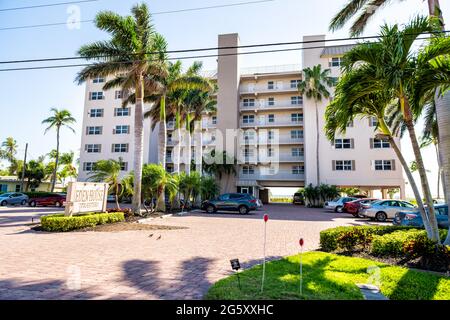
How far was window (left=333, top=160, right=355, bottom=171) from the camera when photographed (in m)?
35.4

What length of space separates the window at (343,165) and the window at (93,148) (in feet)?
116

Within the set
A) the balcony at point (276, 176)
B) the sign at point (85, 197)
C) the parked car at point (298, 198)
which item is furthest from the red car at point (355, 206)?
the sign at point (85, 197)

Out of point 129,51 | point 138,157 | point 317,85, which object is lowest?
point 138,157

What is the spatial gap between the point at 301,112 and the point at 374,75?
3500 cm

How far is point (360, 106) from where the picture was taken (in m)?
8.31

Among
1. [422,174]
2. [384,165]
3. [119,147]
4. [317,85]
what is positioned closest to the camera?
[422,174]

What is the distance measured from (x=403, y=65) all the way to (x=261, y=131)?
34.3 meters

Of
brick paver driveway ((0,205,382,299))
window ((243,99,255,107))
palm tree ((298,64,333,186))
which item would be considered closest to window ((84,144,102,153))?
window ((243,99,255,107))

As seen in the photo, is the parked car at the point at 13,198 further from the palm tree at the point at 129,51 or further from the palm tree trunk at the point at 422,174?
the palm tree trunk at the point at 422,174

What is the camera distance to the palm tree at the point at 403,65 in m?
6.59

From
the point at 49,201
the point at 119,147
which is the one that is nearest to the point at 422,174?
the point at 49,201

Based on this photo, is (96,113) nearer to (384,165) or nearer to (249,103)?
(249,103)
